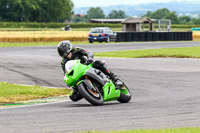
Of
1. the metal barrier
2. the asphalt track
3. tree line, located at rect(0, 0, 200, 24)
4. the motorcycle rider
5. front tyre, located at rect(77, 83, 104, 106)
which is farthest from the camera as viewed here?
tree line, located at rect(0, 0, 200, 24)

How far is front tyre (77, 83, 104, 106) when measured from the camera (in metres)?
10.0

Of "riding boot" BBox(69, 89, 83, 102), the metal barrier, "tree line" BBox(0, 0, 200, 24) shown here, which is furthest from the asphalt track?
"tree line" BBox(0, 0, 200, 24)

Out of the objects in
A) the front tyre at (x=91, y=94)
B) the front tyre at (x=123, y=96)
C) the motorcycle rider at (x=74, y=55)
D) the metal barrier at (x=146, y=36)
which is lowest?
the metal barrier at (x=146, y=36)

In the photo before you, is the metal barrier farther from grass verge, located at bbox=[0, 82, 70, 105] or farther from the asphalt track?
grass verge, located at bbox=[0, 82, 70, 105]

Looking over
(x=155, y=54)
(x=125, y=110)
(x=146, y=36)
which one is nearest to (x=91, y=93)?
(x=125, y=110)

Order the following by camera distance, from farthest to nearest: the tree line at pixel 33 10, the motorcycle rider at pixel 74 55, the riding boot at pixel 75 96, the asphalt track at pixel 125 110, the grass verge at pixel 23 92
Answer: the tree line at pixel 33 10 → the grass verge at pixel 23 92 → the riding boot at pixel 75 96 → the motorcycle rider at pixel 74 55 → the asphalt track at pixel 125 110

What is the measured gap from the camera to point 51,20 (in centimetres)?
13888

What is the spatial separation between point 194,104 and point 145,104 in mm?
1039

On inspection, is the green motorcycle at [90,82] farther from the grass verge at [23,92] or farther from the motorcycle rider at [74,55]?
the grass verge at [23,92]

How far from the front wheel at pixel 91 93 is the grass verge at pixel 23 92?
2.60 meters

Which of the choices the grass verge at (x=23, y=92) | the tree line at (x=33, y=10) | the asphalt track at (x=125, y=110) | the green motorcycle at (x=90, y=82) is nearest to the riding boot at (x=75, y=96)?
the asphalt track at (x=125, y=110)

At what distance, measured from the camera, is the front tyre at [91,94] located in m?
10.0

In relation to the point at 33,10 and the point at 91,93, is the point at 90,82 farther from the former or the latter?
the point at 33,10

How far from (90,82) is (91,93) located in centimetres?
23
